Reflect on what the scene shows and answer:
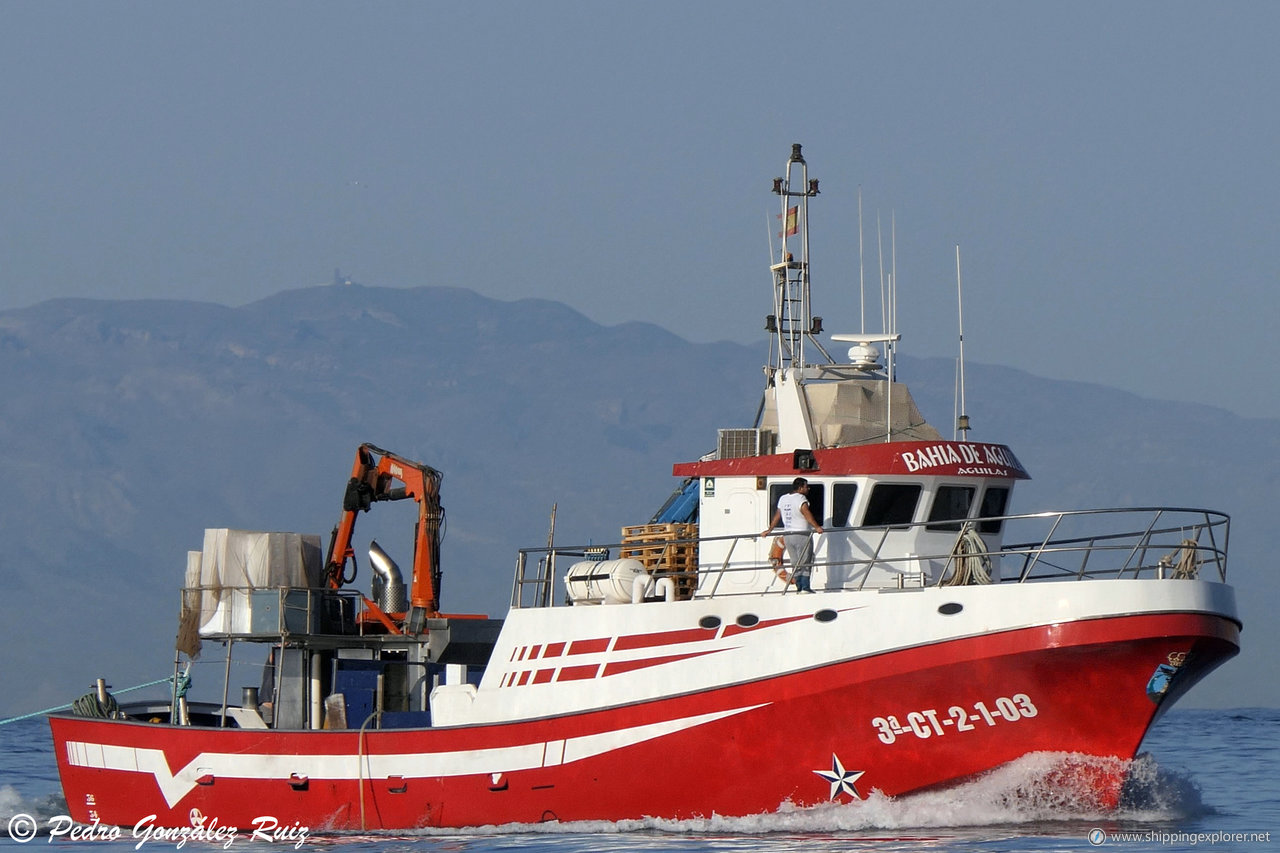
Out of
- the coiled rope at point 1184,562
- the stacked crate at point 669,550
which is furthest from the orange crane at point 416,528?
the coiled rope at point 1184,562

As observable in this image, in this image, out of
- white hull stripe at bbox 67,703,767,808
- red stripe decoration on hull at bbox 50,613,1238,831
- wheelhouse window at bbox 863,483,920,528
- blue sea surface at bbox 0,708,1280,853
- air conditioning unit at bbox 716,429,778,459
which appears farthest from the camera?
air conditioning unit at bbox 716,429,778,459

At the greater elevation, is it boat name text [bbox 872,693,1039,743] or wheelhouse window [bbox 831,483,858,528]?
wheelhouse window [bbox 831,483,858,528]

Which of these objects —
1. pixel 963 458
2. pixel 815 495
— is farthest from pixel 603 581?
pixel 963 458

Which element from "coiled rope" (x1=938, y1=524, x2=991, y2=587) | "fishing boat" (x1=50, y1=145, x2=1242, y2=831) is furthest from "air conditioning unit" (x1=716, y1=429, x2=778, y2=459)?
"coiled rope" (x1=938, y1=524, x2=991, y2=587)

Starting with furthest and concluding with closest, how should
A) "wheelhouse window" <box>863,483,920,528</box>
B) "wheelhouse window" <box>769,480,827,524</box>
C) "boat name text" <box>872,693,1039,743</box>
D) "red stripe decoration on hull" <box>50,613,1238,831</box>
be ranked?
"wheelhouse window" <box>769,480,827,524</box> < "wheelhouse window" <box>863,483,920,528</box> < "boat name text" <box>872,693,1039,743</box> < "red stripe decoration on hull" <box>50,613,1238,831</box>

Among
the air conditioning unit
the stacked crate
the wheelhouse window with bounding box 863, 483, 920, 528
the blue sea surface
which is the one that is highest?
the air conditioning unit

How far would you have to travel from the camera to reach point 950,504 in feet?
64.7

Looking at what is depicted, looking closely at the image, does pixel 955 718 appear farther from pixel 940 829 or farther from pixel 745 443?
pixel 745 443

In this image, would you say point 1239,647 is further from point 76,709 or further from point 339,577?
point 76,709

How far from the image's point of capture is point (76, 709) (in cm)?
2331

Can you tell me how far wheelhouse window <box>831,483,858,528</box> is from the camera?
770 inches

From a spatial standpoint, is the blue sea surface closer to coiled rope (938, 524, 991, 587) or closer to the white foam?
the white foam

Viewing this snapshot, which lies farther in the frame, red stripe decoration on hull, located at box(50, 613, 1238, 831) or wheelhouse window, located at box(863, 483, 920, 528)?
wheelhouse window, located at box(863, 483, 920, 528)

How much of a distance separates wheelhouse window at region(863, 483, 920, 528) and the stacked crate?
206 cm
